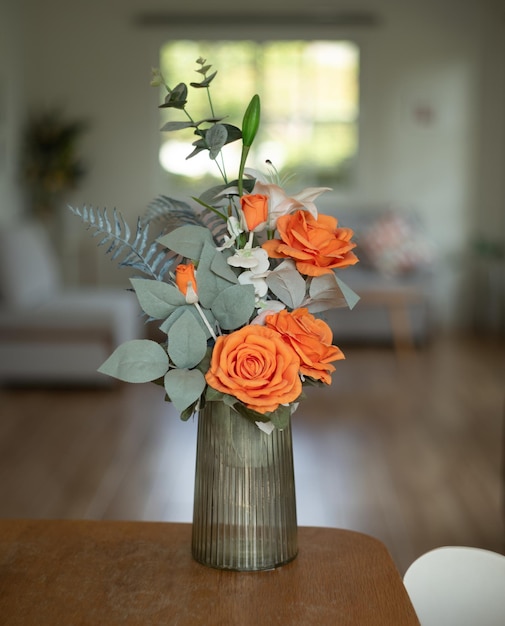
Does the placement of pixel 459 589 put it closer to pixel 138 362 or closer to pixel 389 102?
pixel 138 362

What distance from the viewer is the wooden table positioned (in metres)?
1.03

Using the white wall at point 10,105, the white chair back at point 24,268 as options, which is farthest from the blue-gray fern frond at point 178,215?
the white wall at point 10,105

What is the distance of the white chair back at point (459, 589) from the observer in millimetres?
1270

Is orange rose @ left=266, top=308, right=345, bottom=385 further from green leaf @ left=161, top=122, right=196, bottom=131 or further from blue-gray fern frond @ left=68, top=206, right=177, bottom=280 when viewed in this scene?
green leaf @ left=161, top=122, right=196, bottom=131

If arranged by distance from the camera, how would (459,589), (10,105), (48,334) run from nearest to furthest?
(459,589)
(48,334)
(10,105)

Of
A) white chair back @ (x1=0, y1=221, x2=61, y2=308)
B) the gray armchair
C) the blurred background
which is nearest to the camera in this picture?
the gray armchair

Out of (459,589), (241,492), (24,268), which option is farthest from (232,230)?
(24,268)

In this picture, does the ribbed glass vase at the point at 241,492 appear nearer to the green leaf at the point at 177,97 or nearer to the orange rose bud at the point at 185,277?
the orange rose bud at the point at 185,277

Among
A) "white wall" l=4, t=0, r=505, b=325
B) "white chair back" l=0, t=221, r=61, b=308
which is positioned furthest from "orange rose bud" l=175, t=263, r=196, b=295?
"white wall" l=4, t=0, r=505, b=325

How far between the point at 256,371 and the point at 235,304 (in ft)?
0.31

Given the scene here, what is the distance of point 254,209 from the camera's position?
43.2 inches

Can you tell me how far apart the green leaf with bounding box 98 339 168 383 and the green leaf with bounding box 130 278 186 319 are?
0.04 meters

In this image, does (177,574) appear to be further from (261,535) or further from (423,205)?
(423,205)

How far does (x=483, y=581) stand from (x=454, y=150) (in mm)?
6622
